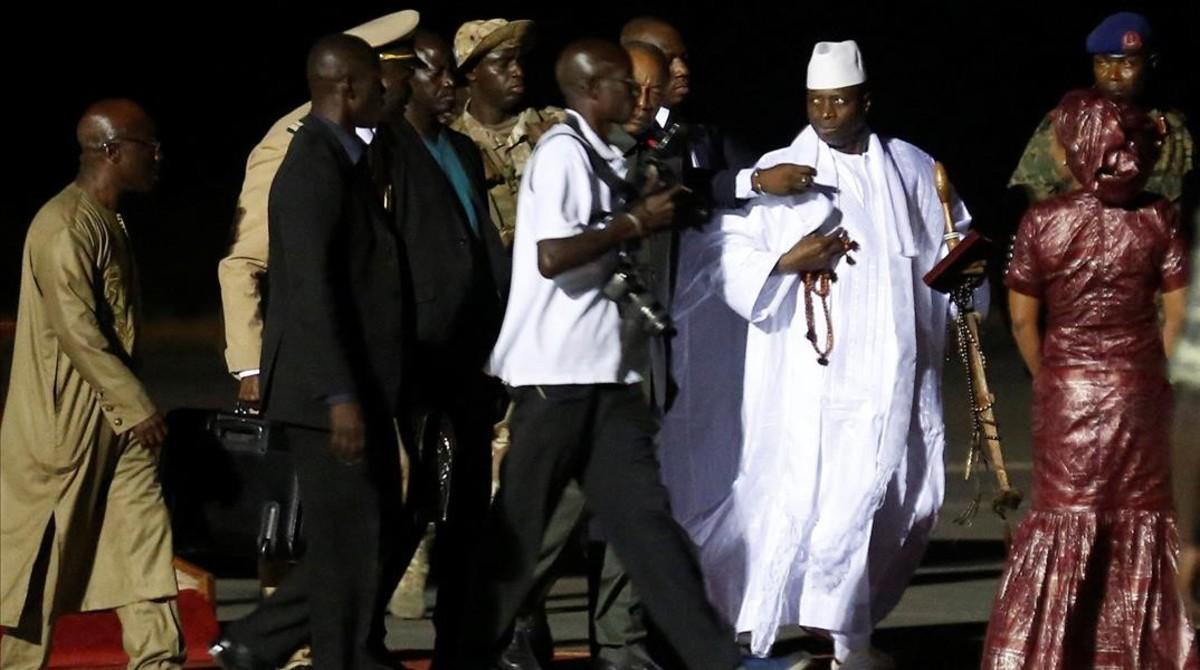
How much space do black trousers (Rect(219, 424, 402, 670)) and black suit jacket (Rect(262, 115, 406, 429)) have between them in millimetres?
100

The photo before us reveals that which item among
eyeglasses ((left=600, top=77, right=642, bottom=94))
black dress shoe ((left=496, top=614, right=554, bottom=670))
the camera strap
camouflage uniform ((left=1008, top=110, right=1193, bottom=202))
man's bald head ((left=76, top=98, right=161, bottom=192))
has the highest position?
eyeglasses ((left=600, top=77, right=642, bottom=94))

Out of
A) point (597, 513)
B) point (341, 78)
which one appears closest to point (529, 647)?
point (597, 513)

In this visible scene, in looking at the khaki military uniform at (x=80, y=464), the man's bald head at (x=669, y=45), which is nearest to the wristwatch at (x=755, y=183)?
the man's bald head at (x=669, y=45)

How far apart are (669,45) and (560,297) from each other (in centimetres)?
170

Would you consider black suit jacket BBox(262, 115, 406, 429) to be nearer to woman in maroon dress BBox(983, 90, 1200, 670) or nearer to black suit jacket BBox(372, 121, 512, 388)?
black suit jacket BBox(372, 121, 512, 388)

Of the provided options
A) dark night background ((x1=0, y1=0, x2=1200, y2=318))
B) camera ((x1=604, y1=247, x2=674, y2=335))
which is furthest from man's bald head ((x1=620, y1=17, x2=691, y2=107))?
dark night background ((x1=0, y1=0, x2=1200, y2=318))

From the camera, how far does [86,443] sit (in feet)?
25.0

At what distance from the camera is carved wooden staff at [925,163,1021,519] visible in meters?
7.65

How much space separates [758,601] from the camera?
793 centimetres

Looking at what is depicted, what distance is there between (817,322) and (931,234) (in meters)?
0.44

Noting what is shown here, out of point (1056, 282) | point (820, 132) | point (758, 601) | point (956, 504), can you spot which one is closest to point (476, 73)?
point (820, 132)

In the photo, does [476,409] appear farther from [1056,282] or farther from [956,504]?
[956,504]

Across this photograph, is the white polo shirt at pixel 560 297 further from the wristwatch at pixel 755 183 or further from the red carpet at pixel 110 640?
the red carpet at pixel 110 640

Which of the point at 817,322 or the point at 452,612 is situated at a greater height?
the point at 817,322
